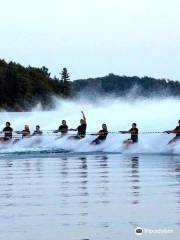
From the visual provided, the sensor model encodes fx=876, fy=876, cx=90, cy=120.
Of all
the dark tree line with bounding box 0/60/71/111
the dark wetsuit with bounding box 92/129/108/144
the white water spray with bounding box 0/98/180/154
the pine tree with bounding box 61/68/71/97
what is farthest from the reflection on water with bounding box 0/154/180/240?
the pine tree with bounding box 61/68/71/97

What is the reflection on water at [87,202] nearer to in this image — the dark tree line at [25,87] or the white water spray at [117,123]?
the white water spray at [117,123]

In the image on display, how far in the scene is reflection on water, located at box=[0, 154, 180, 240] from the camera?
11.5 m

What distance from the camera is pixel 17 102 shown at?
135m

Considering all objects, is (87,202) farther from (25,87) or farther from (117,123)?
(25,87)

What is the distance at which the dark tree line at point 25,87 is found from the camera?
136625 millimetres

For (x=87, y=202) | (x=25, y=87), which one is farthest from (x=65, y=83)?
(x=87, y=202)

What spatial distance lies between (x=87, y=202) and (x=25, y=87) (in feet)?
431

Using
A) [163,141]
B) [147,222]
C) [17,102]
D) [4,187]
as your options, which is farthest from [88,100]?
[147,222]

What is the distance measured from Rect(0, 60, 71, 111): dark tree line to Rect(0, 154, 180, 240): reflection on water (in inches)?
4228

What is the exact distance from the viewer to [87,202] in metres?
14.3

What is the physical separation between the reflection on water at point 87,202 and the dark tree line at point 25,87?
10738 centimetres

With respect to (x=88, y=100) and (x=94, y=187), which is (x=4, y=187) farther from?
(x=88, y=100)

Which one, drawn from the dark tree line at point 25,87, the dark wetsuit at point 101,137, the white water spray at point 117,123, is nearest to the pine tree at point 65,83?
the dark tree line at point 25,87

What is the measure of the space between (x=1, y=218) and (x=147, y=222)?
7.05 ft
